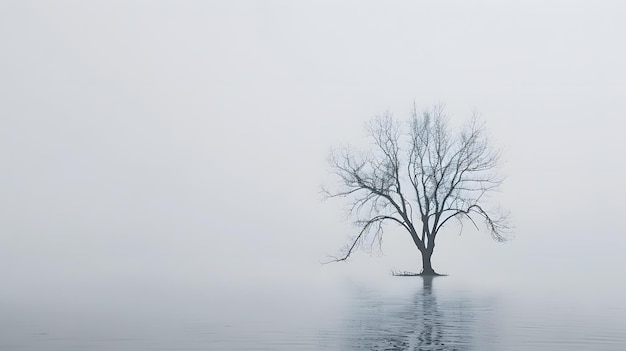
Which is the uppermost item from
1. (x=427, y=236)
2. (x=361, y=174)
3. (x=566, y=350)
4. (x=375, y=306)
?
(x=361, y=174)

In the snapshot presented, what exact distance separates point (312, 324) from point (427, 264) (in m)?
29.8

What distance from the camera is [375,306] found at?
26.8m

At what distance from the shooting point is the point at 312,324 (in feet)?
67.0

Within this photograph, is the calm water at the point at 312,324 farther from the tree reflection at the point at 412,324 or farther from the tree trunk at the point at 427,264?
the tree trunk at the point at 427,264

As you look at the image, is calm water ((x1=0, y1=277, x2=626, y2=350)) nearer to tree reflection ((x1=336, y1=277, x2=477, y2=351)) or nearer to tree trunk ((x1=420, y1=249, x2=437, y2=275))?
tree reflection ((x1=336, y1=277, x2=477, y2=351))

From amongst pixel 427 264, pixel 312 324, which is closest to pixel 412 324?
pixel 312 324

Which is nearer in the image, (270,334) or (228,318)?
(270,334)

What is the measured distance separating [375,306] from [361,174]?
23.1m

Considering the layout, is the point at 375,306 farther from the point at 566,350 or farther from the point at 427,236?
the point at 427,236

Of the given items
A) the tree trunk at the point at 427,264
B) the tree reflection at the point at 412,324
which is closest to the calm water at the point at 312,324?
the tree reflection at the point at 412,324

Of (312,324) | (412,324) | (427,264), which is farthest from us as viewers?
(427,264)

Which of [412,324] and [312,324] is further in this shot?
[312,324]

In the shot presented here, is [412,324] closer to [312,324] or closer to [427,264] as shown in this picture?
[312,324]

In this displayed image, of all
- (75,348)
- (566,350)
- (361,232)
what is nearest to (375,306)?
(566,350)
